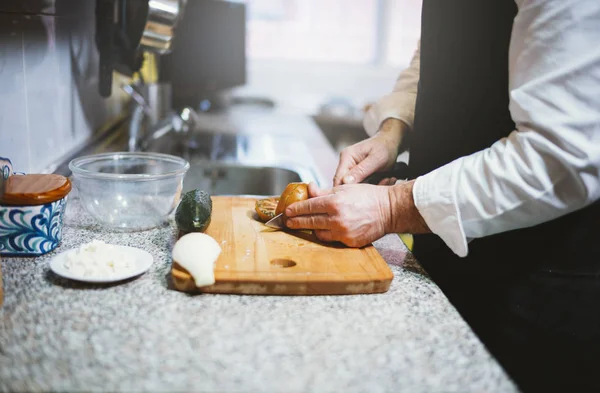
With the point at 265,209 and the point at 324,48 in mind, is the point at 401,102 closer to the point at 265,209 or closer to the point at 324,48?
the point at 265,209

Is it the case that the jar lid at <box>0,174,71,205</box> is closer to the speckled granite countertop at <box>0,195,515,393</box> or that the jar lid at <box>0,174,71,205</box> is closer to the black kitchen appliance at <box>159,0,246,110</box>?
the speckled granite countertop at <box>0,195,515,393</box>

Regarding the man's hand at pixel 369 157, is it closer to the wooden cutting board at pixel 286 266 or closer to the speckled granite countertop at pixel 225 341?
the wooden cutting board at pixel 286 266

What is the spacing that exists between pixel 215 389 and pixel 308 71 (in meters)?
4.40

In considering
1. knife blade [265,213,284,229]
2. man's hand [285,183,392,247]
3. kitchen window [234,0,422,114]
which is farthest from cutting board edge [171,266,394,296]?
kitchen window [234,0,422,114]

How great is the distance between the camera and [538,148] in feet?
2.56

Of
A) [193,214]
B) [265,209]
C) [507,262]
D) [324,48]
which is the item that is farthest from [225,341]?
[324,48]

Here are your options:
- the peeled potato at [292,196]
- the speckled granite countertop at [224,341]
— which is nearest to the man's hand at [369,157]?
the peeled potato at [292,196]

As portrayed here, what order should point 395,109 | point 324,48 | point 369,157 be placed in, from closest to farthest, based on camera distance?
point 369,157
point 395,109
point 324,48

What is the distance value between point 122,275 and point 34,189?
7.6 inches

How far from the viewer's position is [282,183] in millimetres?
1718

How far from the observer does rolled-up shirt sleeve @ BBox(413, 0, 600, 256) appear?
739 millimetres

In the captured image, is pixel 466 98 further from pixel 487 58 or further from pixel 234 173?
pixel 234 173

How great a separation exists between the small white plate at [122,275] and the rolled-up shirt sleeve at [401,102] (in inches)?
27.7

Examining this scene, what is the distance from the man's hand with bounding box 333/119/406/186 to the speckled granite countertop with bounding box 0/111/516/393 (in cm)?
34
